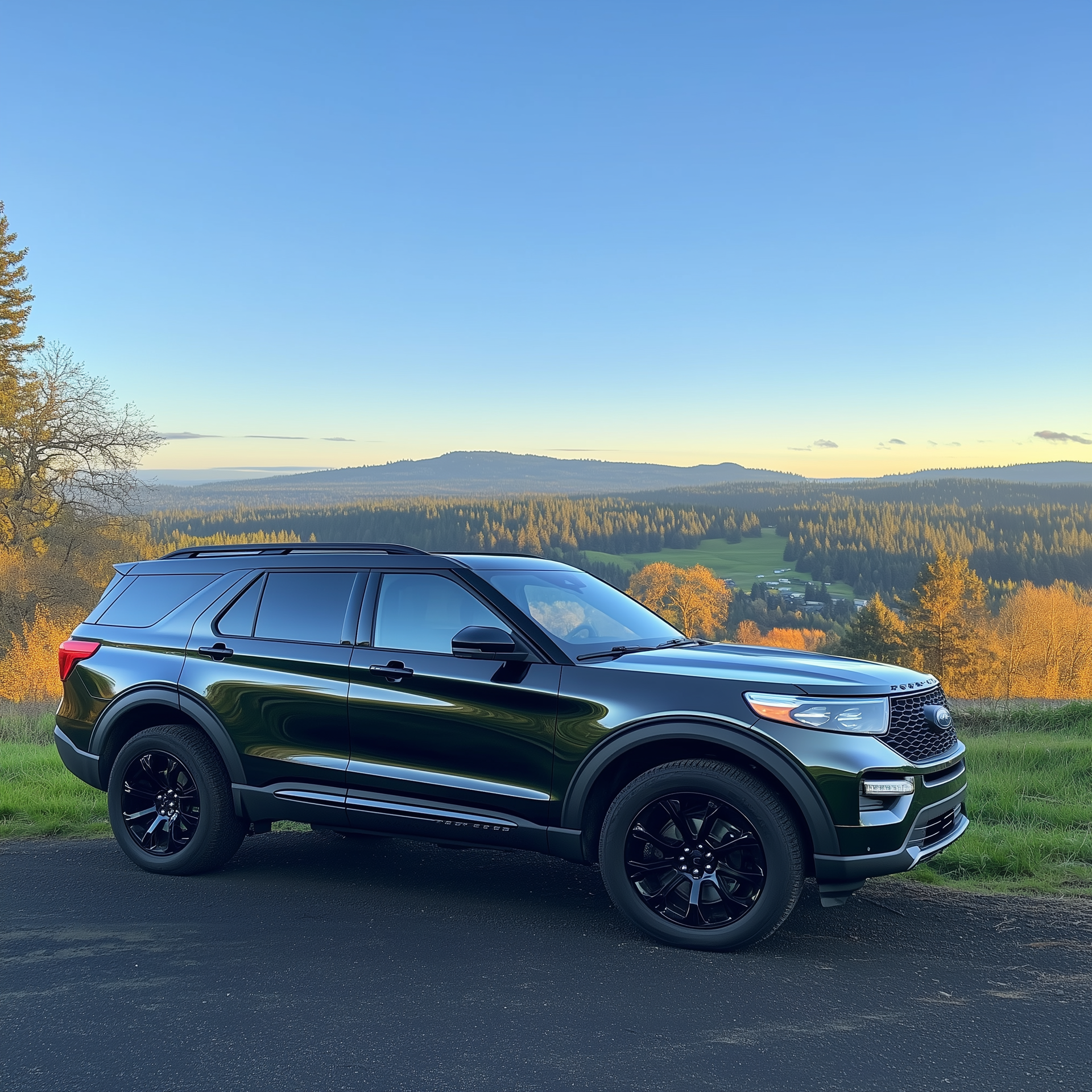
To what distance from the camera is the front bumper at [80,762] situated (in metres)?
6.40

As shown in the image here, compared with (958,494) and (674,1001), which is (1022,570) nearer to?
(958,494)

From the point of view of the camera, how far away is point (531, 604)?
17.9 feet

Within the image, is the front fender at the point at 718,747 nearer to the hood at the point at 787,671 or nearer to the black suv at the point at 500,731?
the black suv at the point at 500,731

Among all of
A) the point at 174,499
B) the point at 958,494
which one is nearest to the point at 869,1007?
the point at 174,499

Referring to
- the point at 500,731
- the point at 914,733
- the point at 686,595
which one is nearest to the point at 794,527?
the point at 686,595

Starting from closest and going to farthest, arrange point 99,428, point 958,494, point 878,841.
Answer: point 878,841, point 99,428, point 958,494

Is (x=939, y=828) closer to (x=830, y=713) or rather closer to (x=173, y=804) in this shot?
(x=830, y=713)

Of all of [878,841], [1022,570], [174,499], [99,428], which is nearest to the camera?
[878,841]

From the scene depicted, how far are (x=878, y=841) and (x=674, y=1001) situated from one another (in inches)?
45.5

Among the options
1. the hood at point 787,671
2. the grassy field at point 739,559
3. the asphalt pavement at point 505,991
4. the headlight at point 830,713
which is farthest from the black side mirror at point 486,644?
the grassy field at point 739,559

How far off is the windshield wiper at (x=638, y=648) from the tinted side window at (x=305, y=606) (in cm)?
150

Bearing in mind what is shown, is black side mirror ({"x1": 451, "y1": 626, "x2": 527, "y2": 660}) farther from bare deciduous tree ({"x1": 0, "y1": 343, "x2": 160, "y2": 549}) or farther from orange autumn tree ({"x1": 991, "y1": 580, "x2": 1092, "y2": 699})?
orange autumn tree ({"x1": 991, "y1": 580, "x2": 1092, "y2": 699})

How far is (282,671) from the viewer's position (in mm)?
5738

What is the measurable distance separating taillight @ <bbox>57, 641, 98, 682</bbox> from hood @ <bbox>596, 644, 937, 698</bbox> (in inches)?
143
